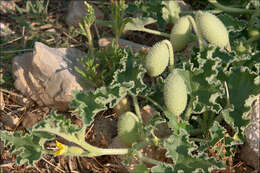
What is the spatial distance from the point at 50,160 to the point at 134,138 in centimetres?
58

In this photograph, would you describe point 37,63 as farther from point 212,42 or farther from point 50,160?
point 212,42

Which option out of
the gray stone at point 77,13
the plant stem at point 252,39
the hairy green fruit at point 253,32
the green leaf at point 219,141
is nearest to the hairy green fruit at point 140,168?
the green leaf at point 219,141

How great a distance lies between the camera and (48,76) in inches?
99.7

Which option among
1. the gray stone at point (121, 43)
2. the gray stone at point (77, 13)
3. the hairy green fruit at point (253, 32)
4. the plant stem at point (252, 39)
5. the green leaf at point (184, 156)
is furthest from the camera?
the gray stone at point (77, 13)

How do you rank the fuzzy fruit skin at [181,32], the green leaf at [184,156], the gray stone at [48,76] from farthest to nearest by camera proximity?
the gray stone at [48,76], the fuzzy fruit skin at [181,32], the green leaf at [184,156]

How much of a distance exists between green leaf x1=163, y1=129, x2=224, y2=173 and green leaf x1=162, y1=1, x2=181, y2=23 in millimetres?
→ 1087

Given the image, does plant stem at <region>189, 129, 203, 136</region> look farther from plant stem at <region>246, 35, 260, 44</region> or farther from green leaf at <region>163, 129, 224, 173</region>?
plant stem at <region>246, 35, 260, 44</region>

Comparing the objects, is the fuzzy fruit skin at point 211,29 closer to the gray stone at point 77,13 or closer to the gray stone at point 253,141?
the gray stone at point 253,141

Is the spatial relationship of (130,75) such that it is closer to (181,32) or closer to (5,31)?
(181,32)

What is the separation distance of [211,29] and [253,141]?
0.67 metres

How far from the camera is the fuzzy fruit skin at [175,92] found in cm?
202

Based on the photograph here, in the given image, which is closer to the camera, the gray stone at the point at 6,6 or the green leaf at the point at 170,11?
the green leaf at the point at 170,11

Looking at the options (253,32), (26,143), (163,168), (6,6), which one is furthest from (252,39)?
(6,6)

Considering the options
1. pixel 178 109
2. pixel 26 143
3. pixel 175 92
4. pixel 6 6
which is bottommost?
pixel 26 143
